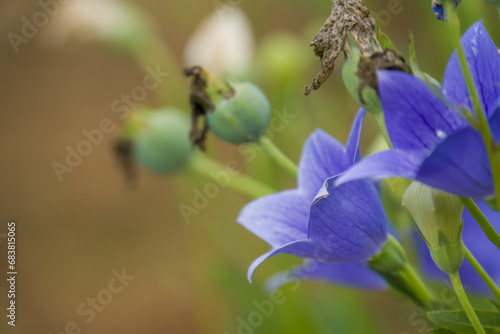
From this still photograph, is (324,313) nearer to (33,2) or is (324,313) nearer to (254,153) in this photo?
(254,153)


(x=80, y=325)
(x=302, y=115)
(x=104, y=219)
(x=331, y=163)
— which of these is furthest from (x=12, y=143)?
(x=331, y=163)

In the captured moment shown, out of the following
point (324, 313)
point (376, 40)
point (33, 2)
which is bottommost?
point (324, 313)

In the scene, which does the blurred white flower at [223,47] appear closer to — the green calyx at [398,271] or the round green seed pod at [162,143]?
the round green seed pod at [162,143]

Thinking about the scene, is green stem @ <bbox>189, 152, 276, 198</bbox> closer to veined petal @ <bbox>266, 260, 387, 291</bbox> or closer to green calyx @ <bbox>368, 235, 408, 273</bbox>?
veined petal @ <bbox>266, 260, 387, 291</bbox>

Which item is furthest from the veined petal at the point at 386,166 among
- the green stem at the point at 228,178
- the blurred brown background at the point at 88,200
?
the blurred brown background at the point at 88,200

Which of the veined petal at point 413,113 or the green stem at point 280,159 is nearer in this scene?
the veined petal at point 413,113

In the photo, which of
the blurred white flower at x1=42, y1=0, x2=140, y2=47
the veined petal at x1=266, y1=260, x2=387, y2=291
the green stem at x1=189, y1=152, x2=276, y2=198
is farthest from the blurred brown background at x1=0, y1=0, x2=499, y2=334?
the veined petal at x1=266, y1=260, x2=387, y2=291

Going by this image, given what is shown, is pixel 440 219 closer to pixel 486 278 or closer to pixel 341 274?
pixel 486 278
